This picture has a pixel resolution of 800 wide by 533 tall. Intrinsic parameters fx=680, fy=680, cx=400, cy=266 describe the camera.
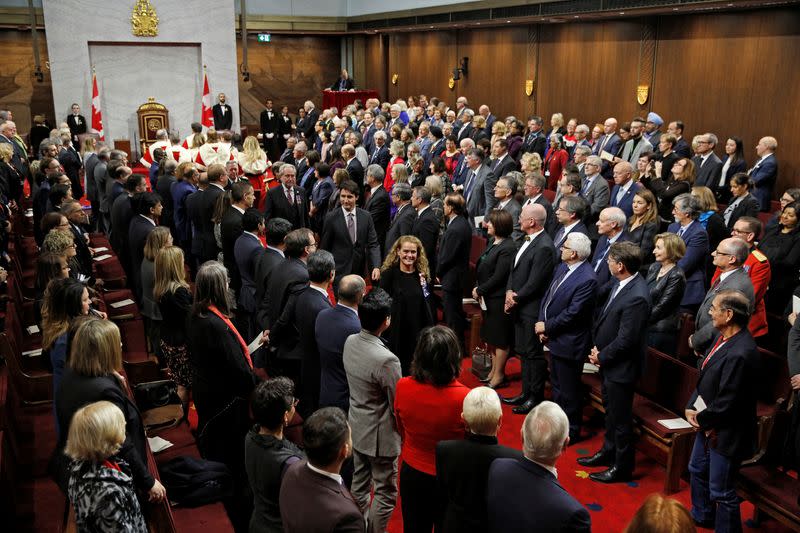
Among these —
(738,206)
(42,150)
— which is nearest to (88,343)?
(738,206)

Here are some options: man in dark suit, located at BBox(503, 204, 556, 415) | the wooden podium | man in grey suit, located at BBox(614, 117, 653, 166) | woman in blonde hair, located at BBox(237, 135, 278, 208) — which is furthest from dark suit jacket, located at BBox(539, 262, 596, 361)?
the wooden podium

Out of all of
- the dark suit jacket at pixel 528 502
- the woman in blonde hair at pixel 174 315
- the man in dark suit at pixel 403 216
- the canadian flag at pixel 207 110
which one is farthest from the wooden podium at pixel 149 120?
the dark suit jacket at pixel 528 502

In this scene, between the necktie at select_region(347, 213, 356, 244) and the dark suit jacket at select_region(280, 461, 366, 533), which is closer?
the dark suit jacket at select_region(280, 461, 366, 533)

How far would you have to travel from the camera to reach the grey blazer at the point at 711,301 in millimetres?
4516

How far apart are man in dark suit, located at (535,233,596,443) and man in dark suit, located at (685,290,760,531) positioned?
1.03 metres

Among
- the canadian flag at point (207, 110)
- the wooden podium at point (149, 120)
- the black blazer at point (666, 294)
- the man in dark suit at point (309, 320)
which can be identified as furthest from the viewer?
the wooden podium at point (149, 120)

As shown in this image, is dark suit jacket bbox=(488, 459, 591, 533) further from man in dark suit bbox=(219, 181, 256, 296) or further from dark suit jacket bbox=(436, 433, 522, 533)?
man in dark suit bbox=(219, 181, 256, 296)

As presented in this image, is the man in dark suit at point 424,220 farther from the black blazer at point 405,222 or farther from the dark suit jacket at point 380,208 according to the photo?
the dark suit jacket at point 380,208

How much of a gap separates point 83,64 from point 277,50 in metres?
6.36

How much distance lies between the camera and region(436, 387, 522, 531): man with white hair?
2666mm

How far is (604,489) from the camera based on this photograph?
14.6 feet

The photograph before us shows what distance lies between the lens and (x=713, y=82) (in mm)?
10289

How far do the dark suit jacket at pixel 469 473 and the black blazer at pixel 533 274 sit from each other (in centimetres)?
260

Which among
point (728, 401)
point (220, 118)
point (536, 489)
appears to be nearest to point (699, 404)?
point (728, 401)
